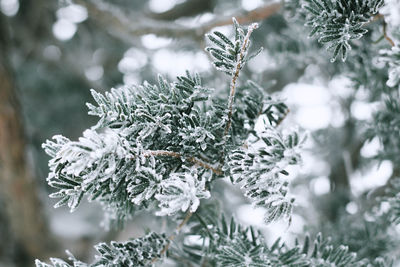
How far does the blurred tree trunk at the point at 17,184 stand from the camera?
1.74 meters

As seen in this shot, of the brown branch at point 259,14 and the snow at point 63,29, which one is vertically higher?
the snow at point 63,29

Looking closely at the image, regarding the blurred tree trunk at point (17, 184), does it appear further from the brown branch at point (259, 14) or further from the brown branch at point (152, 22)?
the brown branch at point (259, 14)

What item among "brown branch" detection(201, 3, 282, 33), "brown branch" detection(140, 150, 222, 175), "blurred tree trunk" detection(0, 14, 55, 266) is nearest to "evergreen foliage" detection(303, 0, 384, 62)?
"brown branch" detection(140, 150, 222, 175)

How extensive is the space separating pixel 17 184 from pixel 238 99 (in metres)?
1.47

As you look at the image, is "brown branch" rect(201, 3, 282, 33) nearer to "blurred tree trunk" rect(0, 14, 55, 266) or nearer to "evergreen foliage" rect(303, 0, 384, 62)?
"evergreen foliage" rect(303, 0, 384, 62)

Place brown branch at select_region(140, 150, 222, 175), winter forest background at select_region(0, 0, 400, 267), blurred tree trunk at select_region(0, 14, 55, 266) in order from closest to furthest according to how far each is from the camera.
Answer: brown branch at select_region(140, 150, 222, 175) → winter forest background at select_region(0, 0, 400, 267) → blurred tree trunk at select_region(0, 14, 55, 266)

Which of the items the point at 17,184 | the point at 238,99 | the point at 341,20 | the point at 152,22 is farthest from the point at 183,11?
the point at 341,20

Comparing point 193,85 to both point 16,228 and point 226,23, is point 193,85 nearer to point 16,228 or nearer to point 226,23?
point 226,23

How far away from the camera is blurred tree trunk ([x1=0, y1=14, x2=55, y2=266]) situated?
174 centimetres

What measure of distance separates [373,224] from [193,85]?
29.0 inches

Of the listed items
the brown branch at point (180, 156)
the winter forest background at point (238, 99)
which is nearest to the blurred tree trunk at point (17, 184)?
the winter forest background at point (238, 99)

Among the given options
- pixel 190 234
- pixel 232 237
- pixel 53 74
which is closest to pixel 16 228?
pixel 53 74

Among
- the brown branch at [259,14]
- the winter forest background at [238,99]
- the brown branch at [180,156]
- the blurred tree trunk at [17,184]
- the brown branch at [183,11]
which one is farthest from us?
the brown branch at [183,11]

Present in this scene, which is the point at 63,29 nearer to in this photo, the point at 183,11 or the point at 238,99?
the point at 183,11
